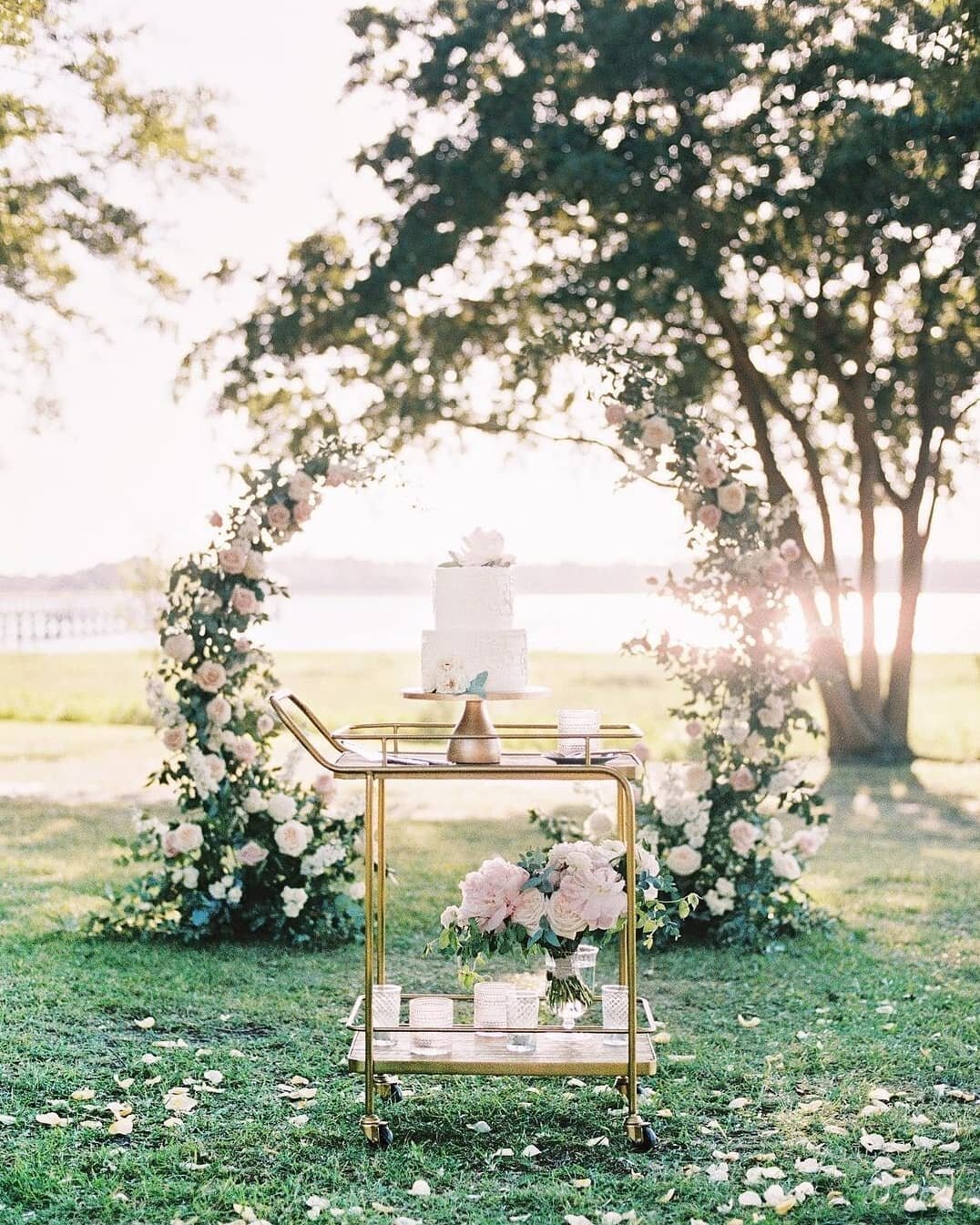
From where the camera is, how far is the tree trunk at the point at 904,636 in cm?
1166

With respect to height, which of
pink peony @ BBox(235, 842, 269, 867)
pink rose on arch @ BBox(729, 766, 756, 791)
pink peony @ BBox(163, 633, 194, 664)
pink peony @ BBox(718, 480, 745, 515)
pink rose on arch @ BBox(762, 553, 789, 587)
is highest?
pink peony @ BBox(718, 480, 745, 515)

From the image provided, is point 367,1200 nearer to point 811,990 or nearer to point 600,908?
point 600,908

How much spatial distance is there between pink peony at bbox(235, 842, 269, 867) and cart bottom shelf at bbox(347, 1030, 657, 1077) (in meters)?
1.88

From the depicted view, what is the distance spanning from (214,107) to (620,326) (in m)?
3.47

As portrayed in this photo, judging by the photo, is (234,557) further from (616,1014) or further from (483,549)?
(616,1014)

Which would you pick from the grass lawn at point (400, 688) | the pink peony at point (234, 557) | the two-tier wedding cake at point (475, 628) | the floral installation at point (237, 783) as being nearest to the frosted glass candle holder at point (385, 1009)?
the two-tier wedding cake at point (475, 628)

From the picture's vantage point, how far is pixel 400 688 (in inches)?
507

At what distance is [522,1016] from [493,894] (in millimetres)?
338

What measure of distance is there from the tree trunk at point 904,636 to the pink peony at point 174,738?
792 centimetres

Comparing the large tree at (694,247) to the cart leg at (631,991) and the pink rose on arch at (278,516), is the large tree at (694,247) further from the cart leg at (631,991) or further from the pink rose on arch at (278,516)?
the cart leg at (631,991)

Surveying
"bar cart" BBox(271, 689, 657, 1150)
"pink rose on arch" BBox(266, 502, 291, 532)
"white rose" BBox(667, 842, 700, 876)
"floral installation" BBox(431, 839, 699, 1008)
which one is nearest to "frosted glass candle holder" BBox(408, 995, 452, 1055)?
"bar cart" BBox(271, 689, 657, 1150)

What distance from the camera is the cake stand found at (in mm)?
3463

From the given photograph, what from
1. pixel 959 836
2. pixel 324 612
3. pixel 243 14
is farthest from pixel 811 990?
pixel 324 612

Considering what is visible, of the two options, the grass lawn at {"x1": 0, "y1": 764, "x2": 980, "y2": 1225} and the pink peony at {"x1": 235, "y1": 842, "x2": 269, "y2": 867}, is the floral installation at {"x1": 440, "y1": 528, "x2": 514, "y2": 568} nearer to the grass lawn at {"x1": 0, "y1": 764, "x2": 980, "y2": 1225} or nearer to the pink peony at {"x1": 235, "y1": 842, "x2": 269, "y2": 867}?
the grass lawn at {"x1": 0, "y1": 764, "x2": 980, "y2": 1225}
